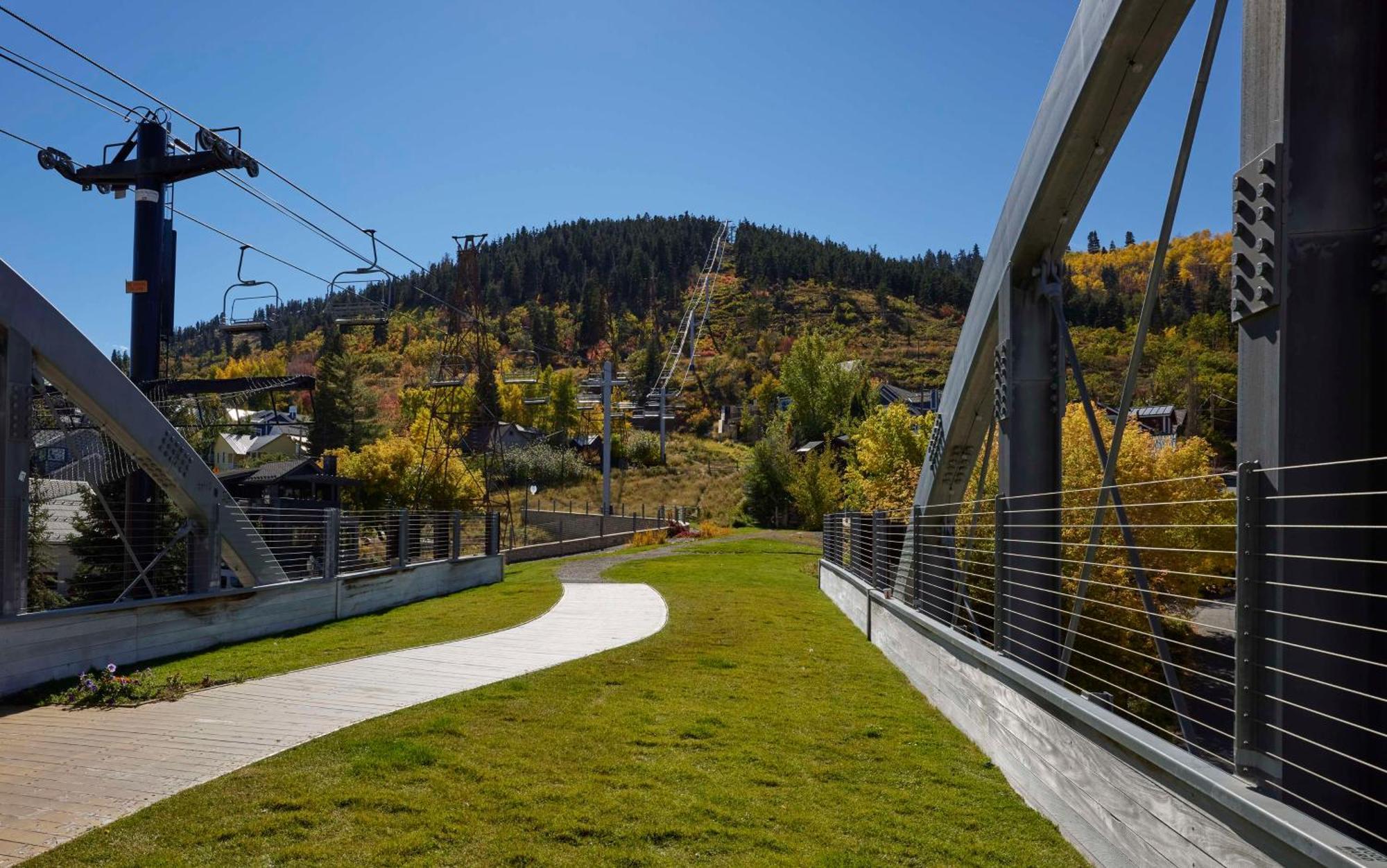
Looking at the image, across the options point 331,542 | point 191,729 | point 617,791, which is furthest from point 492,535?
point 617,791

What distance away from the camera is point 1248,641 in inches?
138

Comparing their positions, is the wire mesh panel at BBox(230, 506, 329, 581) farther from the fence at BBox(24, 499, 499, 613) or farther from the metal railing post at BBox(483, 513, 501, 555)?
the metal railing post at BBox(483, 513, 501, 555)

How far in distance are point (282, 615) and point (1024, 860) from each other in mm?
12230

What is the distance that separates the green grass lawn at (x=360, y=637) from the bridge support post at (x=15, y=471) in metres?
1.01

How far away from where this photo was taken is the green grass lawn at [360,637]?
32.5 ft

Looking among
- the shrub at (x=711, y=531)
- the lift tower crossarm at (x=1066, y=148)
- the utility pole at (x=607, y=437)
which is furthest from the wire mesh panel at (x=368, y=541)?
the utility pole at (x=607, y=437)

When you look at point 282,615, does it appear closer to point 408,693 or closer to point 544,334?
point 408,693

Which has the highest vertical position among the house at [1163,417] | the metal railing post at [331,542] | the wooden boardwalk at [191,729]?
the house at [1163,417]

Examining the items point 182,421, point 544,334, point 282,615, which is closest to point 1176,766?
point 282,615

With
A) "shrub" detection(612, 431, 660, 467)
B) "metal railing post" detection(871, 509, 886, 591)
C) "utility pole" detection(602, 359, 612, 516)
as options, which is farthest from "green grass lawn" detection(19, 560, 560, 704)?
"shrub" detection(612, 431, 660, 467)

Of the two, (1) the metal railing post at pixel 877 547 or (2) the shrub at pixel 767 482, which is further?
(2) the shrub at pixel 767 482

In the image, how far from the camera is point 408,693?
8.40 m

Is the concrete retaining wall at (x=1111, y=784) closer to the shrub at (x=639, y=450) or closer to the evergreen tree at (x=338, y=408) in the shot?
the evergreen tree at (x=338, y=408)

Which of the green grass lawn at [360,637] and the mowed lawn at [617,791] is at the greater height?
the mowed lawn at [617,791]
